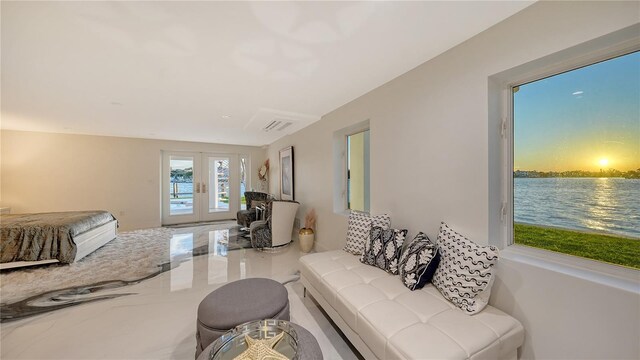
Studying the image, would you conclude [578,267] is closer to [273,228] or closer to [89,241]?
[273,228]

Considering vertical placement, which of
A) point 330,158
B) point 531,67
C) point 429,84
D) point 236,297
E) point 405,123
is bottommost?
point 236,297

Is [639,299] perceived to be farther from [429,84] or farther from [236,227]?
[236,227]

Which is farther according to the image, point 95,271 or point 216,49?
point 95,271

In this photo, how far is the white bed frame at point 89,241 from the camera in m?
3.06

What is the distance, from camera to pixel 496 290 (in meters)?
1.51

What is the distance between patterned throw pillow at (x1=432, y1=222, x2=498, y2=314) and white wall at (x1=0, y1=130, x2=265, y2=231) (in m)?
6.73

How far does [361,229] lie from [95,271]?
3.69m

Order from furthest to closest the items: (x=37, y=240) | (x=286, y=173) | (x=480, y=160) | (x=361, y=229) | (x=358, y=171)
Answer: (x=286, y=173) → (x=358, y=171) → (x=37, y=240) → (x=361, y=229) → (x=480, y=160)

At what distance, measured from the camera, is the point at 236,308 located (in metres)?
1.47

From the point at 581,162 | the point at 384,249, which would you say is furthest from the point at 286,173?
the point at 581,162

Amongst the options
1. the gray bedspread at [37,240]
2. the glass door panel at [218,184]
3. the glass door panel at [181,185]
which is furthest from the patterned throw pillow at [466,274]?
the glass door panel at [181,185]

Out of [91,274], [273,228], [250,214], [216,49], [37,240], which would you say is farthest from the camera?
[250,214]

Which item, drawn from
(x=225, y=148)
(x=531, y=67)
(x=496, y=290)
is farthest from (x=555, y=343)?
(x=225, y=148)

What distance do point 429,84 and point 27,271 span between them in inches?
219
